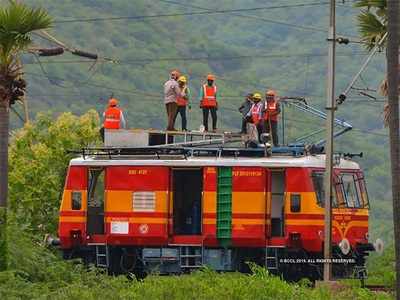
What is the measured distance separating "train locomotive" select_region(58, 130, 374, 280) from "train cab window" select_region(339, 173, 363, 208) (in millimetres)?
25

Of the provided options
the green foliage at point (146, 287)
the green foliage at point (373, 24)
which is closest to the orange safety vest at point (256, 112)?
the green foliage at point (373, 24)

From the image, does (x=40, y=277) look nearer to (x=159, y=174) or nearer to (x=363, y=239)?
(x=159, y=174)

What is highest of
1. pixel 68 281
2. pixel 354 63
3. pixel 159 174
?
pixel 354 63

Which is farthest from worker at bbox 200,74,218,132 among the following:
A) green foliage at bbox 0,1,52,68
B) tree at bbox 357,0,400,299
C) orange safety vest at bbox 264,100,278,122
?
tree at bbox 357,0,400,299

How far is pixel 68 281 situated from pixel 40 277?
58 centimetres

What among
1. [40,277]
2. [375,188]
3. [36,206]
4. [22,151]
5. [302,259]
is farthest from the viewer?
[375,188]

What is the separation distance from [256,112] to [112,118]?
416 cm

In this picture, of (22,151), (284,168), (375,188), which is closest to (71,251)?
(284,168)

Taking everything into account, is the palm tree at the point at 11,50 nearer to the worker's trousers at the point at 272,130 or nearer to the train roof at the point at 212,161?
the train roof at the point at 212,161

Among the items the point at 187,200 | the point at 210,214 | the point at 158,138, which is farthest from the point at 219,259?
the point at 158,138

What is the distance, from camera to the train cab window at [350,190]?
3438 cm

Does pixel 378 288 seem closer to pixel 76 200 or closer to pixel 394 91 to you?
pixel 394 91

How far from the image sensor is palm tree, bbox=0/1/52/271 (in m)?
28.9

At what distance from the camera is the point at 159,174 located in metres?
33.9
